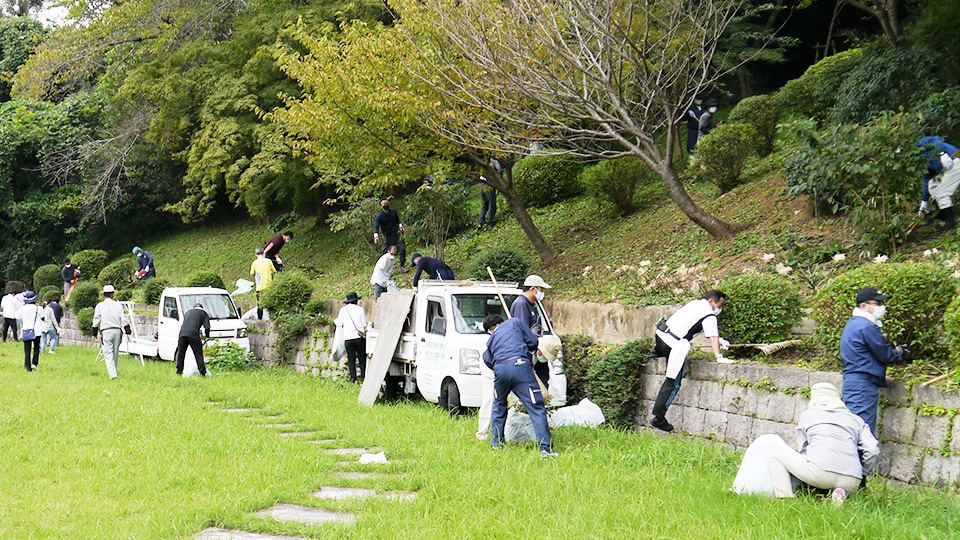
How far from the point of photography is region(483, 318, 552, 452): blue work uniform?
302 inches

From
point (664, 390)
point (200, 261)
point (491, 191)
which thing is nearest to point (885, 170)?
point (664, 390)

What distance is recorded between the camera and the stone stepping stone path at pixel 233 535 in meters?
5.30

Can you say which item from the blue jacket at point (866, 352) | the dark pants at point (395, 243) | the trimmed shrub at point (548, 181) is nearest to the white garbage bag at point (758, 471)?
the blue jacket at point (866, 352)

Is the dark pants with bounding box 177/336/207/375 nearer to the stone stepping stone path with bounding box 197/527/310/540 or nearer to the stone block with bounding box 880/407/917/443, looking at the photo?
the stone stepping stone path with bounding box 197/527/310/540

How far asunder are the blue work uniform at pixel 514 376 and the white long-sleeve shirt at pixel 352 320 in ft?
15.7

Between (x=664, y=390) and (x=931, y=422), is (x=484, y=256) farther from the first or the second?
(x=931, y=422)

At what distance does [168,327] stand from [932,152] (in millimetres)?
14801

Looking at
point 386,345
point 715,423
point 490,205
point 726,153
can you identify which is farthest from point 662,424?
point 490,205

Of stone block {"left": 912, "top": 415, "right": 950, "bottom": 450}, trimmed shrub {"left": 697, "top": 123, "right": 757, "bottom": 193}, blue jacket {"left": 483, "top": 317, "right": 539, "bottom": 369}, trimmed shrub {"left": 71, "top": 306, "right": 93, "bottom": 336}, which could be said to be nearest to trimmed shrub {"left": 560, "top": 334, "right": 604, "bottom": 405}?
blue jacket {"left": 483, "top": 317, "right": 539, "bottom": 369}

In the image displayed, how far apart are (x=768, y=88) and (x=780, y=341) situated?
1859cm

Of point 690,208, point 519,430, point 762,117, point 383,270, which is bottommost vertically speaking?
point 519,430

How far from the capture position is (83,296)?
2403 cm

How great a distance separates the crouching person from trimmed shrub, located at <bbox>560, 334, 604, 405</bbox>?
3.55 meters

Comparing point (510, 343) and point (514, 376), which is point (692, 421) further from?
point (510, 343)
